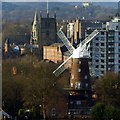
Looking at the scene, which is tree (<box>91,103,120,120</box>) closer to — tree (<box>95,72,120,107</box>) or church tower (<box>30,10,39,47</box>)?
tree (<box>95,72,120,107</box>)

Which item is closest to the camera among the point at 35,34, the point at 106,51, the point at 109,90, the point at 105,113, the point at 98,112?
the point at 105,113

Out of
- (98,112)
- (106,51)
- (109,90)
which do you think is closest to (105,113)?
(98,112)

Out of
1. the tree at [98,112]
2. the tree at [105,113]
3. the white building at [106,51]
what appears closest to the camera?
the tree at [105,113]

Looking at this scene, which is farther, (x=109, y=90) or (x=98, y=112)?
(x=109, y=90)

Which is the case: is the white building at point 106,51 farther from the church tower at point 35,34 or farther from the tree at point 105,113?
the tree at point 105,113

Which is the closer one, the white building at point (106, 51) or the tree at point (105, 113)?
the tree at point (105, 113)

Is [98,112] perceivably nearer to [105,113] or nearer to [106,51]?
[105,113]

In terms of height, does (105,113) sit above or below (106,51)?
below

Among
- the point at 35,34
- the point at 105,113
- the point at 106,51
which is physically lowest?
the point at 105,113

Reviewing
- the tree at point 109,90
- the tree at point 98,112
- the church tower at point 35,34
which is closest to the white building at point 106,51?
the tree at point 109,90

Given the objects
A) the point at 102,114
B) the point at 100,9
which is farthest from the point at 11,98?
the point at 100,9

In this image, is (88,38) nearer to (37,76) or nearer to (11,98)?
(37,76)

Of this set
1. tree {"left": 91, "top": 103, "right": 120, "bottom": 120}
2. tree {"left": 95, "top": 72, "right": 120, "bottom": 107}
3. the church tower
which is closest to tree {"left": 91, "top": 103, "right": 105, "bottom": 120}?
tree {"left": 91, "top": 103, "right": 120, "bottom": 120}

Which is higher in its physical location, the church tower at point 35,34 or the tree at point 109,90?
the church tower at point 35,34
